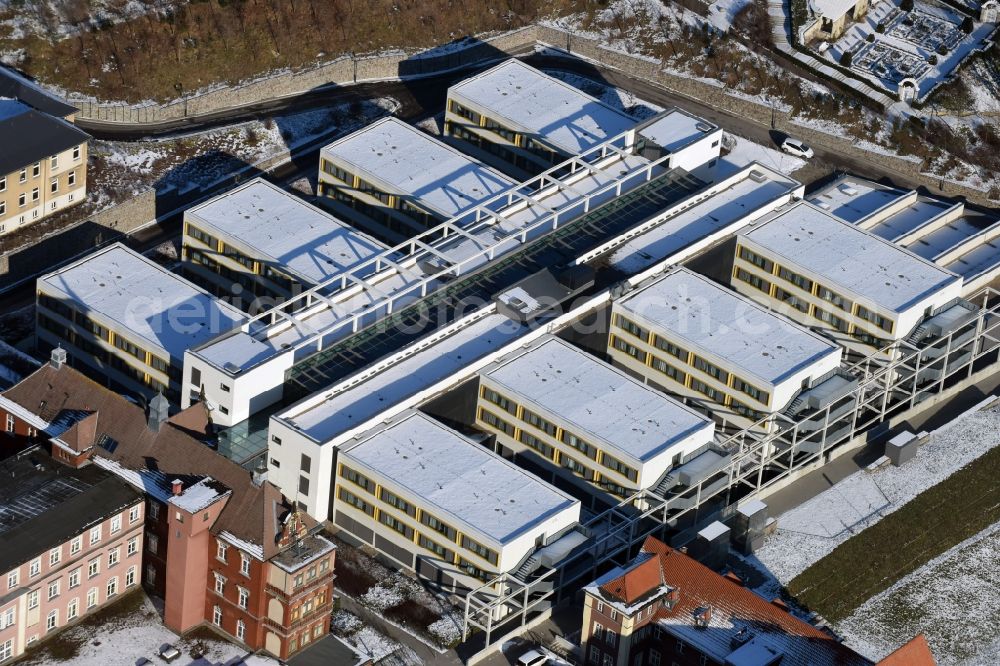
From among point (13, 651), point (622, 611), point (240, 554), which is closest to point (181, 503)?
point (240, 554)

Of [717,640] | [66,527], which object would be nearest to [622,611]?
[717,640]

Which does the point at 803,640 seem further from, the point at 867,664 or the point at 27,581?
the point at 27,581

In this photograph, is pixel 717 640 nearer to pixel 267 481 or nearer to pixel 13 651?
pixel 267 481

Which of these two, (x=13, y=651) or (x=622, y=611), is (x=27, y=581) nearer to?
(x=13, y=651)

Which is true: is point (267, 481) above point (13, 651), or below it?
above

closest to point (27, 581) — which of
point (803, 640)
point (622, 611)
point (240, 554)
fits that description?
point (240, 554)
